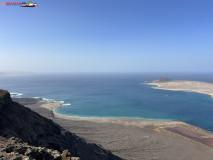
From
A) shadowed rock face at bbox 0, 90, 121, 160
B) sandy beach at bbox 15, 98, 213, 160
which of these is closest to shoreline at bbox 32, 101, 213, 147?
sandy beach at bbox 15, 98, 213, 160

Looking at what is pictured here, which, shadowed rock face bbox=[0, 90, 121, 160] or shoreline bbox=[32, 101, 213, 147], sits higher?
shadowed rock face bbox=[0, 90, 121, 160]

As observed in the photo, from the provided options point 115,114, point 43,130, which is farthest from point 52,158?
point 115,114

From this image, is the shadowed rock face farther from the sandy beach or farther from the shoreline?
the shoreline

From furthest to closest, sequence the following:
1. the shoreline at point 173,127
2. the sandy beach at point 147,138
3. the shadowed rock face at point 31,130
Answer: the shoreline at point 173,127
the sandy beach at point 147,138
the shadowed rock face at point 31,130

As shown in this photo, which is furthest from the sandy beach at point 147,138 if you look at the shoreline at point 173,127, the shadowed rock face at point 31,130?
the shadowed rock face at point 31,130

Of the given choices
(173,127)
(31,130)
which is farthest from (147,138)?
(31,130)

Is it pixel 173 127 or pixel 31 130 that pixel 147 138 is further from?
pixel 31 130

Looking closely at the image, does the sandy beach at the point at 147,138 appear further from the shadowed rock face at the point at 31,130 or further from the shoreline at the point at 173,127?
the shadowed rock face at the point at 31,130
